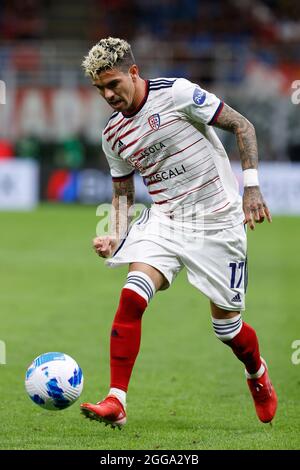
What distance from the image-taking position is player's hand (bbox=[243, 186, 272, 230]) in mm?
5312

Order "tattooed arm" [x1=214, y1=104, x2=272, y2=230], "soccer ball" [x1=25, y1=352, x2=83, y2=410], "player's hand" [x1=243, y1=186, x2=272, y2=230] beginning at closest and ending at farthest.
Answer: "player's hand" [x1=243, y1=186, x2=272, y2=230] → "soccer ball" [x1=25, y1=352, x2=83, y2=410] → "tattooed arm" [x1=214, y1=104, x2=272, y2=230]

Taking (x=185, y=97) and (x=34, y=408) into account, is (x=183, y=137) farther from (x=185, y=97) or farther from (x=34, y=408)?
(x=34, y=408)

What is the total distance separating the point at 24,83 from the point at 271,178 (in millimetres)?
7193

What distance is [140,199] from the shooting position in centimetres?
2191

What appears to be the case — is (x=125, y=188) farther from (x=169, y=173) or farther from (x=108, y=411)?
(x=108, y=411)

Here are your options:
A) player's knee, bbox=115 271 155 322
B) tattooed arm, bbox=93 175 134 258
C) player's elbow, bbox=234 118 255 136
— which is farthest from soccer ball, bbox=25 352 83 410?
player's elbow, bbox=234 118 255 136

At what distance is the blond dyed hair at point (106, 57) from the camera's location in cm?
542

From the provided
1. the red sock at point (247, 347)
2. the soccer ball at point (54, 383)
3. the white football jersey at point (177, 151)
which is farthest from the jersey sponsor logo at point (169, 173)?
the soccer ball at point (54, 383)

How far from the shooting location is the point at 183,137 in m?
5.73

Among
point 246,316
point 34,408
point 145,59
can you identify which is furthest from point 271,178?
point 34,408

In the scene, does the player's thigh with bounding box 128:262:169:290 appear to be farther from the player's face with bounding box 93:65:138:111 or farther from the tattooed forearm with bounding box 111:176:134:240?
the player's face with bounding box 93:65:138:111

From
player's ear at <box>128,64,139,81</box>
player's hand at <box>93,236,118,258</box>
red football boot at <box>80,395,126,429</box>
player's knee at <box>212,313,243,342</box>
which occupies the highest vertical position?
player's ear at <box>128,64,139,81</box>

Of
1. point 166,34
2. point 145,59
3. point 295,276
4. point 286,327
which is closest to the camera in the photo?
point 286,327

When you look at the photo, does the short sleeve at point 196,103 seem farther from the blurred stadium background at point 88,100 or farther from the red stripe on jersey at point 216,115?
the blurred stadium background at point 88,100
